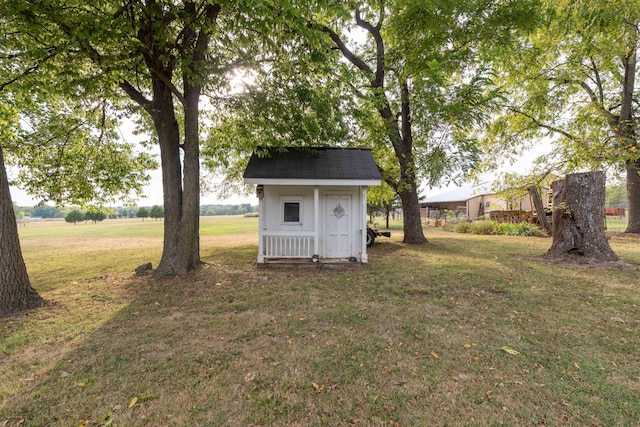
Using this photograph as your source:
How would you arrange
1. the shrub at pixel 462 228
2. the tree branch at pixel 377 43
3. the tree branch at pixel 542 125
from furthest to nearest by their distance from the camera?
the shrub at pixel 462 228
the tree branch at pixel 542 125
the tree branch at pixel 377 43

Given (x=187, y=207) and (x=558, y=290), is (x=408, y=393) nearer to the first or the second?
(x=558, y=290)

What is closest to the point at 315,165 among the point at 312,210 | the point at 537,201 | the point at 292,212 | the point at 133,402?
the point at 312,210

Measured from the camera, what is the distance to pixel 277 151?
9.54 metres

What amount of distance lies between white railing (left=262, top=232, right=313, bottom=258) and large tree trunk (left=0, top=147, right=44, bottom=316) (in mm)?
4988

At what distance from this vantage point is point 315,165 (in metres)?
8.79

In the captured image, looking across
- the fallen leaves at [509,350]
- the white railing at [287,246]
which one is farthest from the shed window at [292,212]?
the fallen leaves at [509,350]

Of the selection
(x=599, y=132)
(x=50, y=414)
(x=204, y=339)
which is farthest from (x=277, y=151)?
(x=599, y=132)

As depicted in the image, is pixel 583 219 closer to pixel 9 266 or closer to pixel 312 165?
pixel 312 165

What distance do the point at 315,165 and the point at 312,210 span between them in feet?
4.72

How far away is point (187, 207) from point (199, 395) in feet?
17.7

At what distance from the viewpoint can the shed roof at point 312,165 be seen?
8.11m

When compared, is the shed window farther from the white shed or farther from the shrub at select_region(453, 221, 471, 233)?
the shrub at select_region(453, 221, 471, 233)

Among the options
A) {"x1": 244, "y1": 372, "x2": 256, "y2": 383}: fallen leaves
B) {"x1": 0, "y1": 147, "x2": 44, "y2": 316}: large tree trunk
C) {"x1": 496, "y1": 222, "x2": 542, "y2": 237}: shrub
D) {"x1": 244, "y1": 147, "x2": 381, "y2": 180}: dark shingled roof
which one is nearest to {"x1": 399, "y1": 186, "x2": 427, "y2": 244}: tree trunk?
{"x1": 244, "y1": 147, "x2": 381, "y2": 180}: dark shingled roof

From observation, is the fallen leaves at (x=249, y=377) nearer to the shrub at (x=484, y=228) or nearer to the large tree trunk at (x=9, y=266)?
the large tree trunk at (x=9, y=266)
